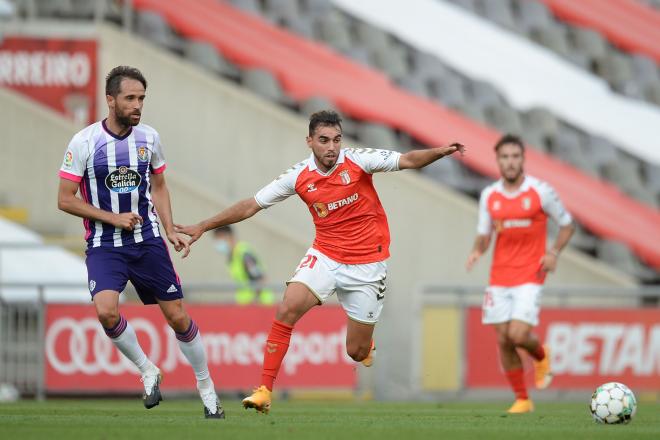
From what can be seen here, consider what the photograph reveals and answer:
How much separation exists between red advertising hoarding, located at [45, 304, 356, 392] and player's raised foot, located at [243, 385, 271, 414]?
5.29m

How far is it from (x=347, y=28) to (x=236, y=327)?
7728mm

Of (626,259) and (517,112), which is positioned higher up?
(517,112)

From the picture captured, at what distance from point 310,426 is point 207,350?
5.80 metres

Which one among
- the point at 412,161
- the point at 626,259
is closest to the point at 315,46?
the point at 626,259

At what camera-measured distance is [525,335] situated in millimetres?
11625

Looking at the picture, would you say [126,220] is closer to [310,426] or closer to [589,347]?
[310,426]

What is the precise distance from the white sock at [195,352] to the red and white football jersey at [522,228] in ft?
11.9

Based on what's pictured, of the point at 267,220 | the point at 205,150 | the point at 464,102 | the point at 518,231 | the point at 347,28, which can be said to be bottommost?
the point at 518,231

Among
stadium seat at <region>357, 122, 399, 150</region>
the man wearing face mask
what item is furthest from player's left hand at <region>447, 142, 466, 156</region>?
stadium seat at <region>357, 122, 399, 150</region>

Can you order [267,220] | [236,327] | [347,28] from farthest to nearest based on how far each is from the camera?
[347,28]
[267,220]
[236,327]

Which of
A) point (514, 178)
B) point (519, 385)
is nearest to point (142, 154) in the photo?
point (514, 178)

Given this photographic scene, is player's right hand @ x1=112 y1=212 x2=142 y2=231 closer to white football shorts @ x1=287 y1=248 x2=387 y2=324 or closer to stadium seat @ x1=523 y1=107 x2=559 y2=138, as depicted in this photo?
white football shorts @ x1=287 y1=248 x2=387 y2=324

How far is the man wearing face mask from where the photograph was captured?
14836 millimetres

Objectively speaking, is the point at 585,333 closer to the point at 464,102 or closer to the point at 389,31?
the point at 464,102
